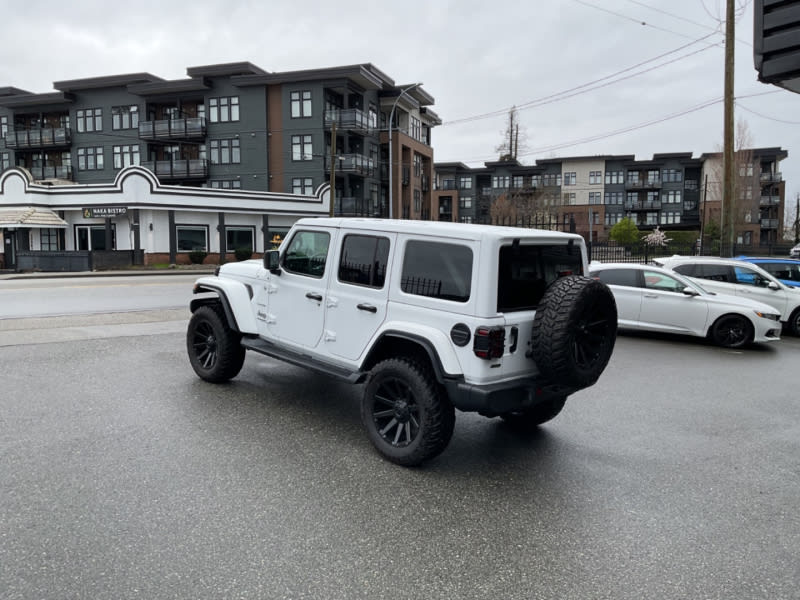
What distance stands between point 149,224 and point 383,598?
131 ft

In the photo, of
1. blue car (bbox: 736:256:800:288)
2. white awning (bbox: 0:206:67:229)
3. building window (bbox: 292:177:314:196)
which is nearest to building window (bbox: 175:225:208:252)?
white awning (bbox: 0:206:67:229)

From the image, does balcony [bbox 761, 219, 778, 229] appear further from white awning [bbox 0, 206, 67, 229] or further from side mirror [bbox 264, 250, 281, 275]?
side mirror [bbox 264, 250, 281, 275]

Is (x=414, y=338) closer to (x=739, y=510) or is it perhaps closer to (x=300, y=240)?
(x=300, y=240)

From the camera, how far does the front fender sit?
6582 millimetres

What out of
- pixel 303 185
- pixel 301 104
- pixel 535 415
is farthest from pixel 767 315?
pixel 301 104

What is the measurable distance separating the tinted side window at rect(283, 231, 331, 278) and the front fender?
73 cm

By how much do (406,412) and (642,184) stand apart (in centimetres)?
7961

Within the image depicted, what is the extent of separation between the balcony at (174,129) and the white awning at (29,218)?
447 inches

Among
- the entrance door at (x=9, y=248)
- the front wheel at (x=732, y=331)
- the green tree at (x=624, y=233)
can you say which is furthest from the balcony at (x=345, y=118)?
the front wheel at (x=732, y=331)

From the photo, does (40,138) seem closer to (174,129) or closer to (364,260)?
(174,129)

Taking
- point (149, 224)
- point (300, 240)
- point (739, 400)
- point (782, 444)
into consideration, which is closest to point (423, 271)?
point (300, 240)

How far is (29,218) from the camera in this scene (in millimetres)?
37000

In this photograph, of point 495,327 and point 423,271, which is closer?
point 495,327

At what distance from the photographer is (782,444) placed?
559 cm
